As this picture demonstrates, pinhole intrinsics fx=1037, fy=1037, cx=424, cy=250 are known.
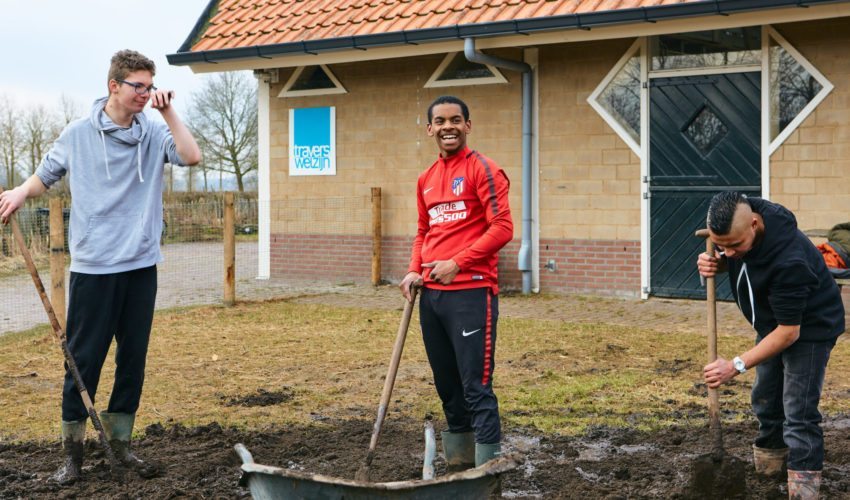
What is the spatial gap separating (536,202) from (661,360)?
15.8 ft

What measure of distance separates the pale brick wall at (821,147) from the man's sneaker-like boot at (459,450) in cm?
737

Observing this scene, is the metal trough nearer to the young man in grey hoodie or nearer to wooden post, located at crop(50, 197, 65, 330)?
the young man in grey hoodie

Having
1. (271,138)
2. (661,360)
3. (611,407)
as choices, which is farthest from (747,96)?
(271,138)

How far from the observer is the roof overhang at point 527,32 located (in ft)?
34.9

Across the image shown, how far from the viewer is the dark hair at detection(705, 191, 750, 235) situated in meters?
4.45

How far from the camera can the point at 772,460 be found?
17.3 ft

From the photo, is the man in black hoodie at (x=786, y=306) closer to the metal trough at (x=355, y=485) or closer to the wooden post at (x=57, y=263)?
the metal trough at (x=355, y=485)

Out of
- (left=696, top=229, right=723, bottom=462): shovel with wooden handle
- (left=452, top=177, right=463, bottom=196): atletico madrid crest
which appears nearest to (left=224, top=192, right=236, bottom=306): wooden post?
(left=452, top=177, right=463, bottom=196): atletico madrid crest

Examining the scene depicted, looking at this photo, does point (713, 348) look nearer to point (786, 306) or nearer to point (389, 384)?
point (786, 306)

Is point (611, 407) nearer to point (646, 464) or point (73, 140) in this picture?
point (646, 464)

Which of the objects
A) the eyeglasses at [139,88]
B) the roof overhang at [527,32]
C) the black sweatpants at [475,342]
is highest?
the roof overhang at [527,32]

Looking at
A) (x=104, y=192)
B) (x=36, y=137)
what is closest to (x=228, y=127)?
(x=36, y=137)

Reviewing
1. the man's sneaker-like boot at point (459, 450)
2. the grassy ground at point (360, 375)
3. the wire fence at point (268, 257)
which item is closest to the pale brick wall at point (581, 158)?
the grassy ground at point (360, 375)

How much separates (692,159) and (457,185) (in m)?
7.84
